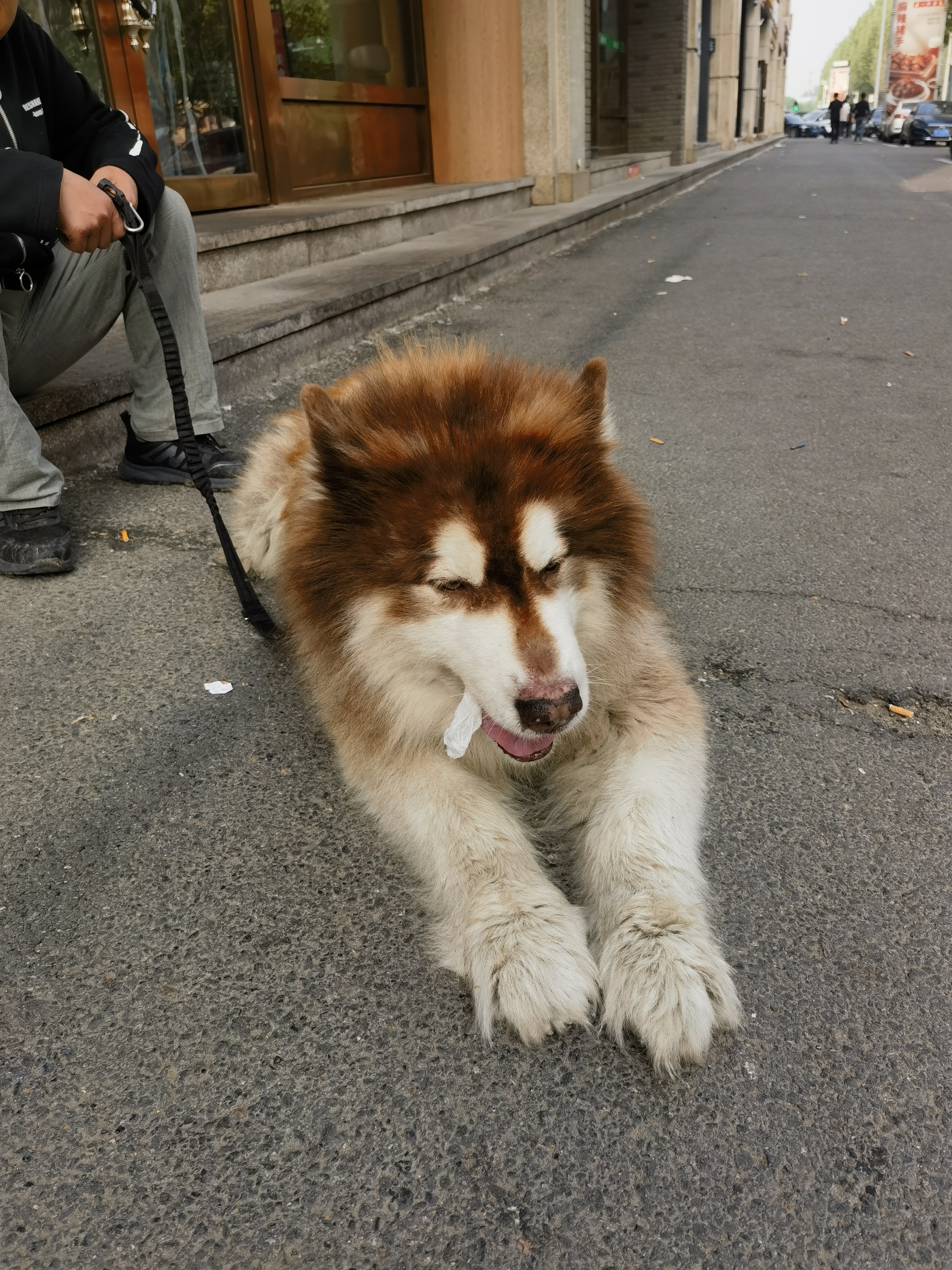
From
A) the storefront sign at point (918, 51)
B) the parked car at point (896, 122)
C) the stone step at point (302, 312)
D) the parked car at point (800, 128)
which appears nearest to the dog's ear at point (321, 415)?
the stone step at point (302, 312)

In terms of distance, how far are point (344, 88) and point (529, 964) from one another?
10838 millimetres

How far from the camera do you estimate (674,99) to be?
75.6ft

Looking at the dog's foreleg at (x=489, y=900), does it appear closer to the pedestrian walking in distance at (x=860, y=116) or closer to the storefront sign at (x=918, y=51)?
the pedestrian walking in distance at (x=860, y=116)

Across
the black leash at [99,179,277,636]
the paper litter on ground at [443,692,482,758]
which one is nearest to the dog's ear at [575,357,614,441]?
the paper litter on ground at [443,692,482,758]

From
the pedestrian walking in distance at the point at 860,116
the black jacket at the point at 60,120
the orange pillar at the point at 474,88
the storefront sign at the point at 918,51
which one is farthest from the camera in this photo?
the storefront sign at the point at 918,51

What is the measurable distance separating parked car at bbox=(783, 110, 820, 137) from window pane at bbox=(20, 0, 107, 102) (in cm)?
7551

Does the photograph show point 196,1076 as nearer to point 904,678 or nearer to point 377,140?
point 904,678

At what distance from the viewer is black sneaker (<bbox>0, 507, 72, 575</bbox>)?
11.1ft

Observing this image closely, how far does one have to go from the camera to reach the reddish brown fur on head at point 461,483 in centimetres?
195

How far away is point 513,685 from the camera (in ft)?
5.92

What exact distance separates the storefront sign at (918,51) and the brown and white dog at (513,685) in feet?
333

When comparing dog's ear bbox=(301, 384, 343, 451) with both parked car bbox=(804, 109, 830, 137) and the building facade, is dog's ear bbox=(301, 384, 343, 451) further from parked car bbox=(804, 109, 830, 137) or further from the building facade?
parked car bbox=(804, 109, 830, 137)

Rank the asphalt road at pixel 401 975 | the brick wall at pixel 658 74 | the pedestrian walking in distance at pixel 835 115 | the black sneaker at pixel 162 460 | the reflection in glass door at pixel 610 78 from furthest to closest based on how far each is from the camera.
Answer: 1. the pedestrian walking in distance at pixel 835 115
2. the brick wall at pixel 658 74
3. the reflection in glass door at pixel 610 78
4. the black sneaker at pixel 162 460
5. the asphalt road at pixel 401 975

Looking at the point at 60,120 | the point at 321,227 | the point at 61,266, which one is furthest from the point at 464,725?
the point at 321,227
